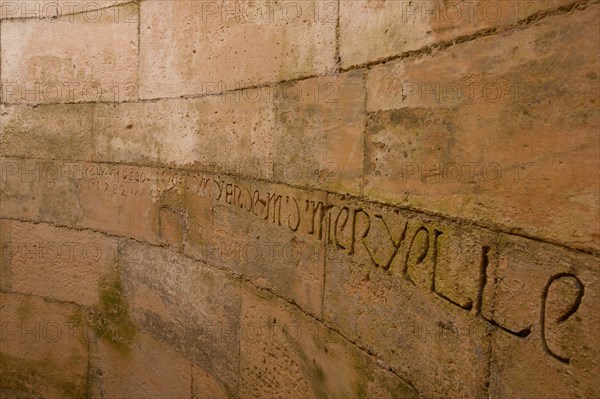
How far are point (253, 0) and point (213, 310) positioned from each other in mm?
1681

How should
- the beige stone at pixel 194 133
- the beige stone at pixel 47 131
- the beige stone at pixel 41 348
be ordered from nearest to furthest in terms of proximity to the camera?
1. the beige stone at pixel 194 133
2. the beige stone at pixel 47 131
3. the beige stone at pixel 41 348

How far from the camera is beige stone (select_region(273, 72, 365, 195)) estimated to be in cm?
179

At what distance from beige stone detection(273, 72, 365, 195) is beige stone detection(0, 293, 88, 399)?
228 cm

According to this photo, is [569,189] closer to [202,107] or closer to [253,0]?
[253,0]

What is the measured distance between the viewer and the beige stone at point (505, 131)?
1.11 meters

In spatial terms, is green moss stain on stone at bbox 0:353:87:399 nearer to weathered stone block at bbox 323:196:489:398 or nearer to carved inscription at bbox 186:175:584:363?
carved inscription at bbox 186:175:584:363

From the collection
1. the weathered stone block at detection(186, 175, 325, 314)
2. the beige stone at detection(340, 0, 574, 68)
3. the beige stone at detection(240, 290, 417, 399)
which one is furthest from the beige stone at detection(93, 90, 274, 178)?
the beige stone at detection(240, 290, 417, 399)

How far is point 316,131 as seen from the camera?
6.47 ft

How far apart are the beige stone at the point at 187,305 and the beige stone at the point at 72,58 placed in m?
1.08

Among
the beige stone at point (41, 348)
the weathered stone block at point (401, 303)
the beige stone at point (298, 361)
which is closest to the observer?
the weathered stone block at point (401, 303)

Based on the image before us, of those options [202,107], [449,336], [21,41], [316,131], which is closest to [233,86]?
[202,107]

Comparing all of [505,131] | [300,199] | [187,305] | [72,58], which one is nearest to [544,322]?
[505,131]

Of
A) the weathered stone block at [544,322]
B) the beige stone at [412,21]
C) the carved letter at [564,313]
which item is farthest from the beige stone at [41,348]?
the carved letter at [564,313]

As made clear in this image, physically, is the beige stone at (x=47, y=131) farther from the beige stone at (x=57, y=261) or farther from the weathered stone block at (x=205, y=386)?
the weathered stone block at (x=205, y=386)
